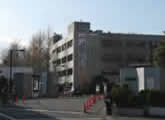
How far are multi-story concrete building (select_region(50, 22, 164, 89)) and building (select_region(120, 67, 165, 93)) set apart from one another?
1750 inches

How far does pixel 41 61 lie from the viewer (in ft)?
331

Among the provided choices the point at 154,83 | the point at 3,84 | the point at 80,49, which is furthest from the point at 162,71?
the point at 80,49

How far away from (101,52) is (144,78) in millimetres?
52362

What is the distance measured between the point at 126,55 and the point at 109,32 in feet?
24.4

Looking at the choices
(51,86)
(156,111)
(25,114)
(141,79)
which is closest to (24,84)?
(51,86)

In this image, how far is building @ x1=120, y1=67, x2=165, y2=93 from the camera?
136 feet

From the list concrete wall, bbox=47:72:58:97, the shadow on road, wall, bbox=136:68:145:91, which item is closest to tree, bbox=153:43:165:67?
wall, bbox=136:68:145:91

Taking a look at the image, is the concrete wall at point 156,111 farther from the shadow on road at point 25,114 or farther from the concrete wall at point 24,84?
the concrete wall at point 24,84

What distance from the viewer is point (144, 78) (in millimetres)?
42781

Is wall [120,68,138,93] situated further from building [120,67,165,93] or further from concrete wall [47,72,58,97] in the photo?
concrete wall [47,72,58,97]

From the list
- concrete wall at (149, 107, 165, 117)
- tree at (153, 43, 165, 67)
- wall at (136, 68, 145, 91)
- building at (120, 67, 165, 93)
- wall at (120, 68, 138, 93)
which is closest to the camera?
concrete wall at (149, 107, 165, 117)

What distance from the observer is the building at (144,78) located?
41.6 meters

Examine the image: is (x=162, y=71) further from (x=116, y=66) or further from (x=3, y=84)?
(x=116, y=66)

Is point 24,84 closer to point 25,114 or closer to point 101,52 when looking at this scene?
point 25,114
